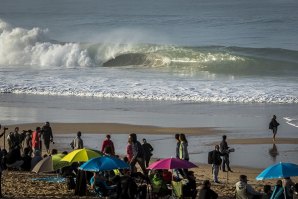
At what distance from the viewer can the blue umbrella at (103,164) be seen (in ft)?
52.6

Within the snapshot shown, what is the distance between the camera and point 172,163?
53.8 ft

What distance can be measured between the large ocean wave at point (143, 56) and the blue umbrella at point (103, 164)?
107 ft

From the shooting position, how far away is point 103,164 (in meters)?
16.1

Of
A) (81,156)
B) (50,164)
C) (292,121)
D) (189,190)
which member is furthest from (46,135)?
(292,121)

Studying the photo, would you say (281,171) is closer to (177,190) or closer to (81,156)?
(177,190)

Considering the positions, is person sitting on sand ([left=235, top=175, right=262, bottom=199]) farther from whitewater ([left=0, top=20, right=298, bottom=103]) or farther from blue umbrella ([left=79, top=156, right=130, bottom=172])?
whitewater ([left=0, top=20, right=298, bottom=103])

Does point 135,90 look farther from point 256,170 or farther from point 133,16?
point 133,16

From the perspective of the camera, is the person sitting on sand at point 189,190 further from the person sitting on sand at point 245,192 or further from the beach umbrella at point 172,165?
the person sitting on sand at point 245,192

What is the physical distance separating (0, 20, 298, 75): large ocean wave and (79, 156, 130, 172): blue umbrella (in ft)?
107

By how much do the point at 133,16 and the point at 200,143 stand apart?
7308 cm

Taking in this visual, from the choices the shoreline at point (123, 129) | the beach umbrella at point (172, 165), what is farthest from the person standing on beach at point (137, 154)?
the shoreline at point (123, 129)

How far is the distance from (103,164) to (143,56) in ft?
130

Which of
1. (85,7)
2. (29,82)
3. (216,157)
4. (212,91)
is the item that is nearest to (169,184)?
(216,157)

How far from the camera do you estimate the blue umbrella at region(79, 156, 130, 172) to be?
1605 cm
